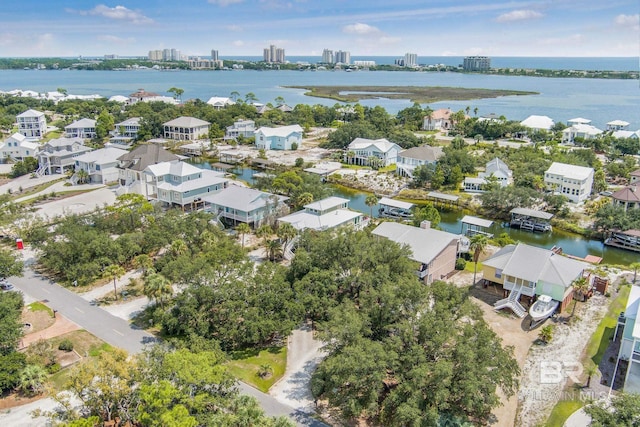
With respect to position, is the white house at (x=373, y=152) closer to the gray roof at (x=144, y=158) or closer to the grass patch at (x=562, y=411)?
the gray roof at (x=144, y=158)

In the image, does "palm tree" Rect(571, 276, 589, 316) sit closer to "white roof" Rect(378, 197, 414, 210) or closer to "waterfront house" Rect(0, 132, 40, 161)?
"white roof" Rect(378, 197, 414, 210)

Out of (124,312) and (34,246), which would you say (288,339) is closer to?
(124,312)

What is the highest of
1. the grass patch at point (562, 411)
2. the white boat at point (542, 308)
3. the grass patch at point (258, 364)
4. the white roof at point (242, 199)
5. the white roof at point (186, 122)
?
the white roof at point (186, 122)

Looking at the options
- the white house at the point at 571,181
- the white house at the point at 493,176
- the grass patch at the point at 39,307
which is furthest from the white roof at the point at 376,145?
the grass patch at the point at 39,307

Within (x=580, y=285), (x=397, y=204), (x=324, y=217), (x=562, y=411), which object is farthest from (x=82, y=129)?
(x=562, y=411)

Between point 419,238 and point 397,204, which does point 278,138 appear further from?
point 419,238

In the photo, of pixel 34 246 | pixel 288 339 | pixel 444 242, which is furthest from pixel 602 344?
pixel 34 246
